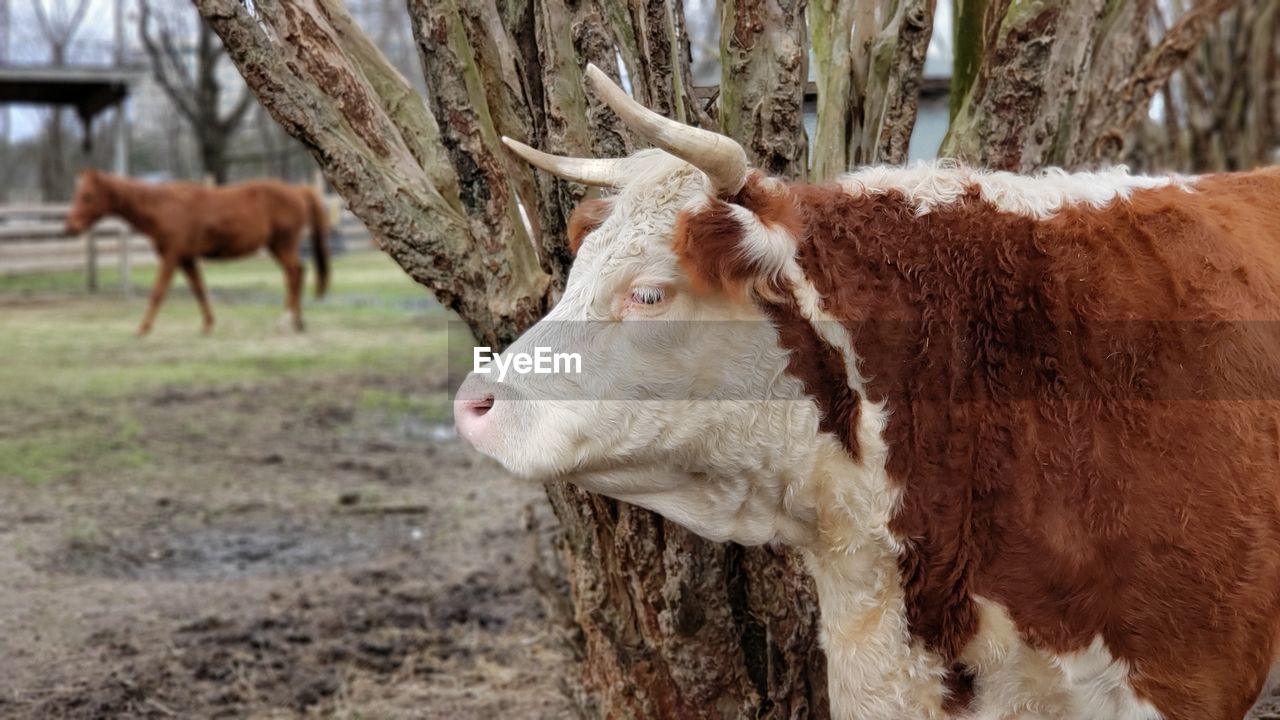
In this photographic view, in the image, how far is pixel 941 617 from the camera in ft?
6.78

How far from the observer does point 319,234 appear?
51.7ft

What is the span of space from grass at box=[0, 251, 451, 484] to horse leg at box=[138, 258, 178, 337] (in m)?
0.18

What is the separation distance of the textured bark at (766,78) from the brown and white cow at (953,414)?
1.25 feet

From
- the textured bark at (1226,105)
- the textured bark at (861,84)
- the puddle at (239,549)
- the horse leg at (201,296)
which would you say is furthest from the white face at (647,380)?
the horse leg at (201,296)

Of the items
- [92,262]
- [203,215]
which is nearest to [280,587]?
[203,215]

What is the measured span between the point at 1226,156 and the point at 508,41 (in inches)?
274

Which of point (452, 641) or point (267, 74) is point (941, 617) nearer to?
point (267, 74)

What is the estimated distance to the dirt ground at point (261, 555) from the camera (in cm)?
370

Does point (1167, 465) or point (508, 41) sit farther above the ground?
point (508, 41)

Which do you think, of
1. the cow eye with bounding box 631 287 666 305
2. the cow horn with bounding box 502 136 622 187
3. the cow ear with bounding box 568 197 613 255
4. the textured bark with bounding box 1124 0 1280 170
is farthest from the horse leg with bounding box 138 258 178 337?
the cow eye with bounding box 631 287 666 305

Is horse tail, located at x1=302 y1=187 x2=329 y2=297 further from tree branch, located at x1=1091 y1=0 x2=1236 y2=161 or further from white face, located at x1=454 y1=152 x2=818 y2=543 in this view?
white face, located at x1=454 y1=152 x2=818 y2=543

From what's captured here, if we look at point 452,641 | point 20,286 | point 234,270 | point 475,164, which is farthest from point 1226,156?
point 234,270

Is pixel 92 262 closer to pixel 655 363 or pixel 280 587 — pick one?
pixel 280 587

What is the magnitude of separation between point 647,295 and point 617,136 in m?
0.52
